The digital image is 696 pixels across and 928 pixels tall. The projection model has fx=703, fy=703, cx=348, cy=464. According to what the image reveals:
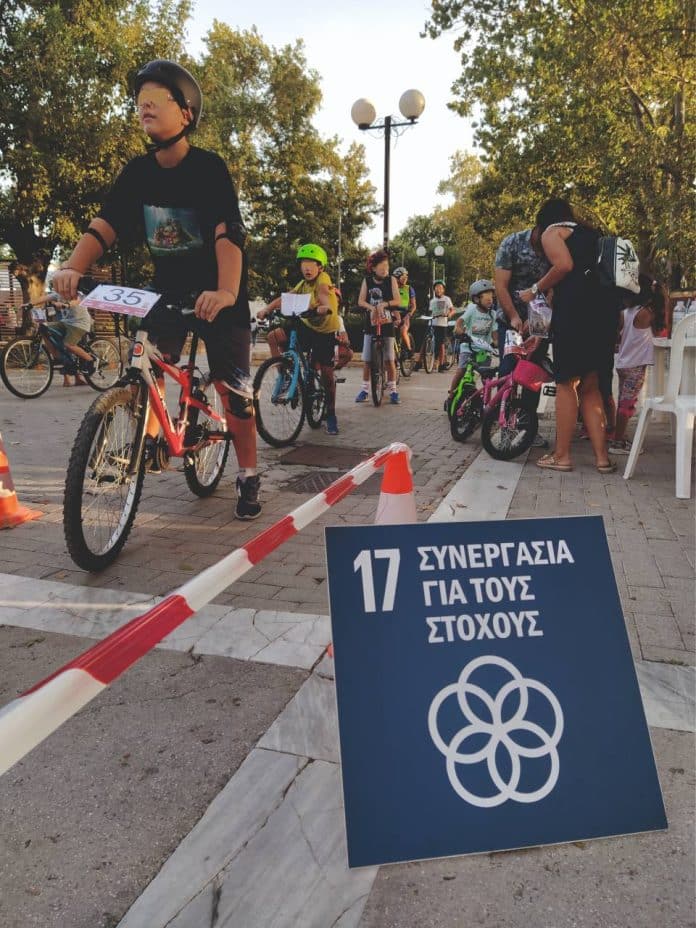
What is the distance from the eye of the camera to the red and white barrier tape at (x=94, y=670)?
35.9 inches

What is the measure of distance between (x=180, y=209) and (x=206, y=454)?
159 centimetres

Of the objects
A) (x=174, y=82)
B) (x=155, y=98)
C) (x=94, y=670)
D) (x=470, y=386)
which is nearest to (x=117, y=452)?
(x=155, y=98)

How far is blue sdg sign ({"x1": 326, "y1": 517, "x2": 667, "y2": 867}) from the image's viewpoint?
158cm

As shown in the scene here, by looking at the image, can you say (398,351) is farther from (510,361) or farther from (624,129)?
(624,129)

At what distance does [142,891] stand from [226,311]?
292 cm

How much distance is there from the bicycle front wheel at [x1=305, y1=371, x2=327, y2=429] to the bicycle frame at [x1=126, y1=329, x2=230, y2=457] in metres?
2.84

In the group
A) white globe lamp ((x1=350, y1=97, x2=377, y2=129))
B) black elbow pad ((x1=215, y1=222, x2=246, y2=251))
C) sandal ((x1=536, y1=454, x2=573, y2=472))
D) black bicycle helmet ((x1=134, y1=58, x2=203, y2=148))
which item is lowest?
sandal ((x1=536, y1=454, x2=573, y2=472))

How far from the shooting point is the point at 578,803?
163 cm

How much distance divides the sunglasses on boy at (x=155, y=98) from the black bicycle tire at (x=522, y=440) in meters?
3.61

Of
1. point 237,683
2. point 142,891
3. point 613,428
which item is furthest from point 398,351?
point 142,891

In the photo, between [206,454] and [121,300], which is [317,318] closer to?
[206,454]

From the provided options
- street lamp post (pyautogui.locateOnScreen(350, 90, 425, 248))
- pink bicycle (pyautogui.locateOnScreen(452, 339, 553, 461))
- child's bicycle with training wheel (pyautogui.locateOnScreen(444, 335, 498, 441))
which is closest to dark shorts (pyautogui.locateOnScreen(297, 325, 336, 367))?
child's bicycle with training wheel (pyautogui.locateOnScreen(444, 335, 498, 441))

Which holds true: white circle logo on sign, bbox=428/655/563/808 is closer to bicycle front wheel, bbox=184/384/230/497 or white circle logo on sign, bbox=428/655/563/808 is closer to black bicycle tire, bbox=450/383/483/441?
bicycle front wheel, bbox=184/384/230/497

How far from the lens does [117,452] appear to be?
11.1ft
